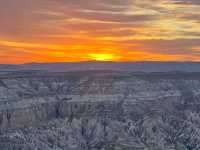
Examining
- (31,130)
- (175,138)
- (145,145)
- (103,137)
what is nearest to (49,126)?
(31,130)

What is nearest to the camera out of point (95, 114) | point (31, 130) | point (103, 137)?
point (31, 130)

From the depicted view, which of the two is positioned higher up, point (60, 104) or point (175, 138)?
point (60, 104)

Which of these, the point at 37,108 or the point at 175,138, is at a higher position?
the point at 37,108

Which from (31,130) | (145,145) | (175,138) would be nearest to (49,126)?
(31,130)

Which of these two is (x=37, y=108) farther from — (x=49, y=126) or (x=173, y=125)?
(x=173, y=125)

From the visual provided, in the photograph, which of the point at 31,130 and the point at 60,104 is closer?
the point at 31,130

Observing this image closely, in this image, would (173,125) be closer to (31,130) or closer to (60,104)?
(60,104)

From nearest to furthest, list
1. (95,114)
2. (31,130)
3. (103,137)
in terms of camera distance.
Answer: (31,130) < (103,137) < (95,114)

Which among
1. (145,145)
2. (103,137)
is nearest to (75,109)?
(103,137)

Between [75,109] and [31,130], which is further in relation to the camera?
[75,109]
